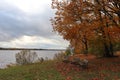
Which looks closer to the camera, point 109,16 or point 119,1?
point 119,1

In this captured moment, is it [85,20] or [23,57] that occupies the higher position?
[85,20]

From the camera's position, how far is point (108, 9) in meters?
33.8

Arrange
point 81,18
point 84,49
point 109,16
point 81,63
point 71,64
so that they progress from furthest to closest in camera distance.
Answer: point 84,49 → point 109,16 → point 81,18 → point 71,64 → point 81,63

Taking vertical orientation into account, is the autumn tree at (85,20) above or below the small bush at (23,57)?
above

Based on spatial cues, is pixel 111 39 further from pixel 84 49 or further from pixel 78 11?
pixel 84 49

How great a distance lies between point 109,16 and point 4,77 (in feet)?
57.3

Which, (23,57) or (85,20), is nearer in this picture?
(85,20)

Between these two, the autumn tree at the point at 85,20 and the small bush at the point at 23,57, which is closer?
the autumn tree at the point at 85,20

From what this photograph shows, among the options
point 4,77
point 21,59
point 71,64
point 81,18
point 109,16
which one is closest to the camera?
point 4,77

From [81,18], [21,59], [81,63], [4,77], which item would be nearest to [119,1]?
[81,18]

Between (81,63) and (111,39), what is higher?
(111,39)

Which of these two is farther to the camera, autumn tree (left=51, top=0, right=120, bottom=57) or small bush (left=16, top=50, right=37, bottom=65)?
small bush (left=16, top=50, right=37, bottom=65)

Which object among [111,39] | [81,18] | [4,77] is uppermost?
[81,18]

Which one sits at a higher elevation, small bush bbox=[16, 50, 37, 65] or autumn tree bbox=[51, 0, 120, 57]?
autumn tree bbox=[51, 0, 120, 57]
